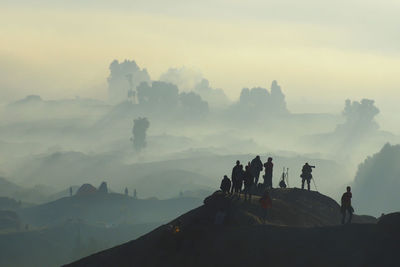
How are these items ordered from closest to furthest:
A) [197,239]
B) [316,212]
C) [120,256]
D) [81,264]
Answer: [197,239] → [120,256] → [81,264] → [316,212]

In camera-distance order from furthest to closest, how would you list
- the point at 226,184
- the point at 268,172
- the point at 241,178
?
the point at 268,172, the point at 226,184, the point at 241,178

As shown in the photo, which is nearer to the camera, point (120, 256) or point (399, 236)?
point (399, 236)

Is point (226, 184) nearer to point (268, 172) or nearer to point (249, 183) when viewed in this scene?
point (249, 183)

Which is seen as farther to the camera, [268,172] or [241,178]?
[268,172]

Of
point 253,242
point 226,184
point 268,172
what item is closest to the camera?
point 253,242

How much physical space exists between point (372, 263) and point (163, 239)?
18962 millimetres

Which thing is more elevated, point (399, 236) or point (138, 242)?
point (399, 236)

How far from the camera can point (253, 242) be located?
5244cm

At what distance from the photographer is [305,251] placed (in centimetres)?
4972

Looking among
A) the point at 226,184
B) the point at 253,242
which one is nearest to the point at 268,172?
the point at 226,184

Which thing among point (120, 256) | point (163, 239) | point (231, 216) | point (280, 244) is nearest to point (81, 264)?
point (120, 256)

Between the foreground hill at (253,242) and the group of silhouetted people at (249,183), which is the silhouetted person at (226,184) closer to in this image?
the group of silhouetted people at (249,183)

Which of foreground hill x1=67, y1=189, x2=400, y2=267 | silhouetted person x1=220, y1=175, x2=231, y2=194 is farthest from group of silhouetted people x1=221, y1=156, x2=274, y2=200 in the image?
foreground hill x1=67, y1=189, x2=400, y2=267

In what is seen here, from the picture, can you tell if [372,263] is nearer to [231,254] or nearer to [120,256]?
[231,254]
